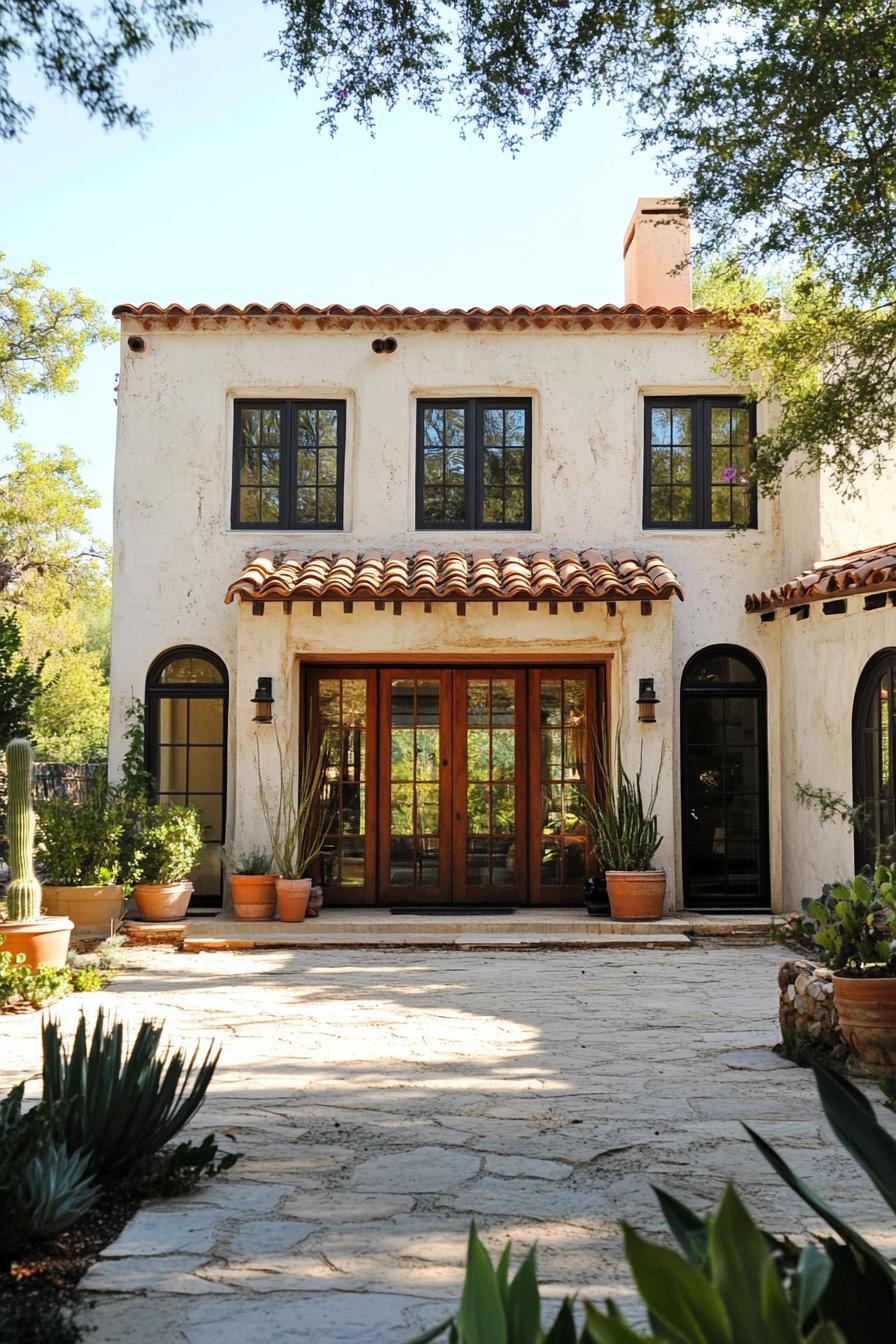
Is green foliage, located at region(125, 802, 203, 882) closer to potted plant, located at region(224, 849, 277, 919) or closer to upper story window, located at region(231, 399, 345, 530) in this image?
potted plant, located at region(224, 849, 277, 919)

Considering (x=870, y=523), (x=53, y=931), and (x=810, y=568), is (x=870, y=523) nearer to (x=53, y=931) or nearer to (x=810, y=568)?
(x=810, y=568)

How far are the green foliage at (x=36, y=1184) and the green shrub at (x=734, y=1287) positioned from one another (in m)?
2.27

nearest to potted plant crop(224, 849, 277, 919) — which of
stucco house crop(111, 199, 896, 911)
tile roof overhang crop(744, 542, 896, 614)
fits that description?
stucco house crop(111, 199, 896, 911)

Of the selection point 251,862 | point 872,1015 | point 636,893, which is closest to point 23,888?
point 251,862

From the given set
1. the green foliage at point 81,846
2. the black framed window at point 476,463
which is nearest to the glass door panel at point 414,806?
the black framed window at point 476,463

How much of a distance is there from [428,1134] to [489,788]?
7.51 meters

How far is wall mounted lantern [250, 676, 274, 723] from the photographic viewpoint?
39.9 ft

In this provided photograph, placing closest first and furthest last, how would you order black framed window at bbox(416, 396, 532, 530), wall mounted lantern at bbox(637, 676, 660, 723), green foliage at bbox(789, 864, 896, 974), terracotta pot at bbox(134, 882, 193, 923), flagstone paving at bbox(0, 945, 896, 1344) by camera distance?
1. flagstone paving at bbox(0, 945, 896, 1344)
2. green foliage at bbox(789, 864, 896, 974)
3. terracotta pot at bbox(134, 882, 193, 923)
4. wall mounted lantern at bbox(637, 676, 660, 723)
5. black framed window at bbox(416, 396, 532, 530)

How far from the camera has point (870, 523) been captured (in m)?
12.3

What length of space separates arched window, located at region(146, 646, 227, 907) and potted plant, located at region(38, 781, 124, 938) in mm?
1455

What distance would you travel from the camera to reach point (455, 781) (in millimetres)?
12812

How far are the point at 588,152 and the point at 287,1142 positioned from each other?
15.8 feet

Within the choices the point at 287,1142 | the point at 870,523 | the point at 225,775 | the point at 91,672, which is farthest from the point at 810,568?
the point at 91,672

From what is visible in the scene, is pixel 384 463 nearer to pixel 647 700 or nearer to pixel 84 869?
pixel 647 700
